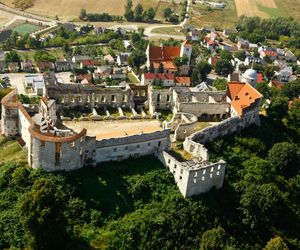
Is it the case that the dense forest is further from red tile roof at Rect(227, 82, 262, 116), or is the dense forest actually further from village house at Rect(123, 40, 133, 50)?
village house at Rect(123, 40, 133, 50)

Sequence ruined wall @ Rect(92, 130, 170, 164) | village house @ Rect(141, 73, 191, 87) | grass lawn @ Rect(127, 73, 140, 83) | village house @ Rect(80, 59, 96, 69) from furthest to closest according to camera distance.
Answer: village house @ Rect(80, 59, 96, 69) < grass lawn @ Rect(127, 73, 140, 83) < village house @ Rect(141, 73, 191, 87) < ruined wall @ Rect(92, 130, 170, 164)

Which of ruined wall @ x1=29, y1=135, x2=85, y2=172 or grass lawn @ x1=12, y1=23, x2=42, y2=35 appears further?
grass lawn @ x1=12, y1=23, x2=42, y2=35

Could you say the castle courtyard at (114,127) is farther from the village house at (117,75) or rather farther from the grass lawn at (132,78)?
the grass lawn at (132,78)

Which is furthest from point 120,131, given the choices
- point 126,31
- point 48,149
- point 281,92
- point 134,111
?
point 126,31

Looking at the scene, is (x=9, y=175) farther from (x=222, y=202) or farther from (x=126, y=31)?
(x=126, y=31)

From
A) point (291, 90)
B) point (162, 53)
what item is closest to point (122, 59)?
point (162, 53)

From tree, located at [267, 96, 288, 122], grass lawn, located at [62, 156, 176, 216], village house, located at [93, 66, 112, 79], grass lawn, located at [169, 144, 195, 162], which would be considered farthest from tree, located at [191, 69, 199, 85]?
grass lawn, located at [62, 156, 176, 216]

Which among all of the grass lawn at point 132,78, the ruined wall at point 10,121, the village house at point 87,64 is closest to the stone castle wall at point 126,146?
the ruined wall at point 10,121
